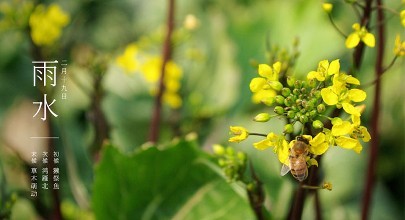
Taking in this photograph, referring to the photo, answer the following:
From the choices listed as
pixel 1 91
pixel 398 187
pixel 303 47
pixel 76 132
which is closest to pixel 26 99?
pixel 1 91

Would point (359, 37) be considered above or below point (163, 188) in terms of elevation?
above

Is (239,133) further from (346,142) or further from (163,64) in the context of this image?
(163,64)

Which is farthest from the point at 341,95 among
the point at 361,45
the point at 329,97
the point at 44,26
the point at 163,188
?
the point at 44,26

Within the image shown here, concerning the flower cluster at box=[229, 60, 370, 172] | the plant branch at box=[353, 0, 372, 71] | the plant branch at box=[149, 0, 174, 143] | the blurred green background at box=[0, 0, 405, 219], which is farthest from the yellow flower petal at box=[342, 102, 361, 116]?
the plant branch at box=[149, 0, 174, 143]

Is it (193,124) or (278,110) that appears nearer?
(278,110)

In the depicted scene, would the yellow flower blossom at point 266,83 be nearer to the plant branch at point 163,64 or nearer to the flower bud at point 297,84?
the flower bud at point 297,84

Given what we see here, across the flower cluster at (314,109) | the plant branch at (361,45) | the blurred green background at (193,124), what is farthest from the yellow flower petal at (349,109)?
the blurred green background at (193,124)

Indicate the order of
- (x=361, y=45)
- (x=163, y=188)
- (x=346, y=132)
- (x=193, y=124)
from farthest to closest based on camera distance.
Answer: (x=193, y=124) < (x=163, y=188) < (x=361, y=45) < (x=346, y=132)
